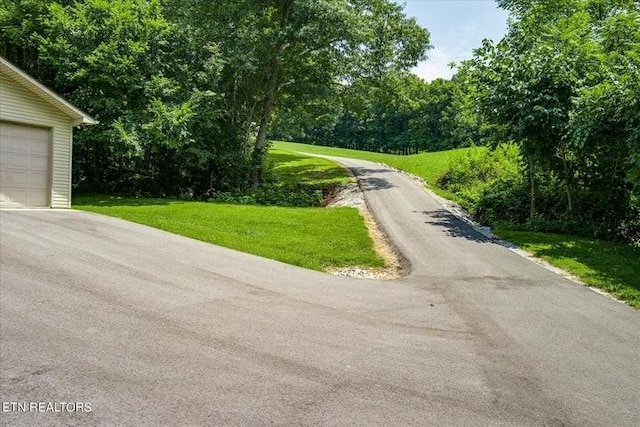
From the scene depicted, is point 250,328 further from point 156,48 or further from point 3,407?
point 156,48

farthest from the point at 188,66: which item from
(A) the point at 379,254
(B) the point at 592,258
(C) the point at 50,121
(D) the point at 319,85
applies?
(B) the point at 592,258

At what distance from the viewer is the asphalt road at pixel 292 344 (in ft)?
12.5

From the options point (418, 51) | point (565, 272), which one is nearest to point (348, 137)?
point (418, 51)

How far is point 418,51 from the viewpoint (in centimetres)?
2475

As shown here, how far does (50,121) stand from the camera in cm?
1430

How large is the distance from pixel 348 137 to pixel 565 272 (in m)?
72.6

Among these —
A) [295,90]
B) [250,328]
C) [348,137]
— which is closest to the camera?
[250,328]

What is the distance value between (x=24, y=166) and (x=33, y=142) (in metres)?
0.83

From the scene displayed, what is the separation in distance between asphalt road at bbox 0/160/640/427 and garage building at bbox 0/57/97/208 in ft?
Result: 18.1

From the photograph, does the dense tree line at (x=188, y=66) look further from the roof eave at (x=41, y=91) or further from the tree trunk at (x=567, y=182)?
the tree trunk at (x=567, y=182)

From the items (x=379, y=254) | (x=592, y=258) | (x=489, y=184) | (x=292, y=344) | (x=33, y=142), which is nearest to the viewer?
(x=292, y=344)

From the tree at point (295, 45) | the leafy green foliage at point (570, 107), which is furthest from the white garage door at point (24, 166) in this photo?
the leafy green foliage at point (570, 107)

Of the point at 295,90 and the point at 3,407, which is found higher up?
the point at 295,90

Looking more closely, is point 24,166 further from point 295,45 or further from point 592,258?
point 592,258
